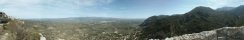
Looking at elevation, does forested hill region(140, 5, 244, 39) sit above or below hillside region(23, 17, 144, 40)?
above

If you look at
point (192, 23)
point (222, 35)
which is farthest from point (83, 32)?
point (222, 35)

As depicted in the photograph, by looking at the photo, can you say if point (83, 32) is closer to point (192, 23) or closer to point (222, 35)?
point (192, 23)

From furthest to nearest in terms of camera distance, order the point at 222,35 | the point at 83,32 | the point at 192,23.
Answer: the point at 83,32, the point at 192,23, the point at 222,35

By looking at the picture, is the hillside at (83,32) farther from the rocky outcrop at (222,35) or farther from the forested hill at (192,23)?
the rocky outcrop at (222,35)

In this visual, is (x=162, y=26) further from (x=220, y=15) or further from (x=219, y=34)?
(x=219, y=34)

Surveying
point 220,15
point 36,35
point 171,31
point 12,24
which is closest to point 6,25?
point 12,24

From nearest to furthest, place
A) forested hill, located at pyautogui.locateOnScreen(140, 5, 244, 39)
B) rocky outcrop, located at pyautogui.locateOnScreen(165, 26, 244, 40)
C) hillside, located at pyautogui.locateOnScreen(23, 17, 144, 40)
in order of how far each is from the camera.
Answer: rocky outcrop, located at pyautogui.locateOnScreen(165, 26, 244, 40), forested hill, located at pyautogui.locateOnScreen(140, 5, 244, 39), hillside, located at pyautogui.locateOnScreen(23, 17, 144, 40)

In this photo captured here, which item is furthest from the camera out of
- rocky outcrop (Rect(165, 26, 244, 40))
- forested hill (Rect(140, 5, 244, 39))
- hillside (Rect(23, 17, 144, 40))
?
hillside (Rect(23, 17, 144, 40))

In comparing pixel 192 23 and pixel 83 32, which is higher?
pixel 192 23

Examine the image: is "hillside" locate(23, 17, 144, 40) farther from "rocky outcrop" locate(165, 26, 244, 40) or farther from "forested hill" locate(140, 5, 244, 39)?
"rocky outcrop" locate(165, 26, 244, 40)

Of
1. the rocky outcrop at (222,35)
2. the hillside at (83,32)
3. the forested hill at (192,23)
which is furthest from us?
the hillside at (83,32)

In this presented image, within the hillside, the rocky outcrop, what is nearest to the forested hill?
the hillside

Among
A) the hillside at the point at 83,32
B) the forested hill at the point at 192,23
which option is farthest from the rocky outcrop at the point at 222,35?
the forested hill at the point at 192,23
